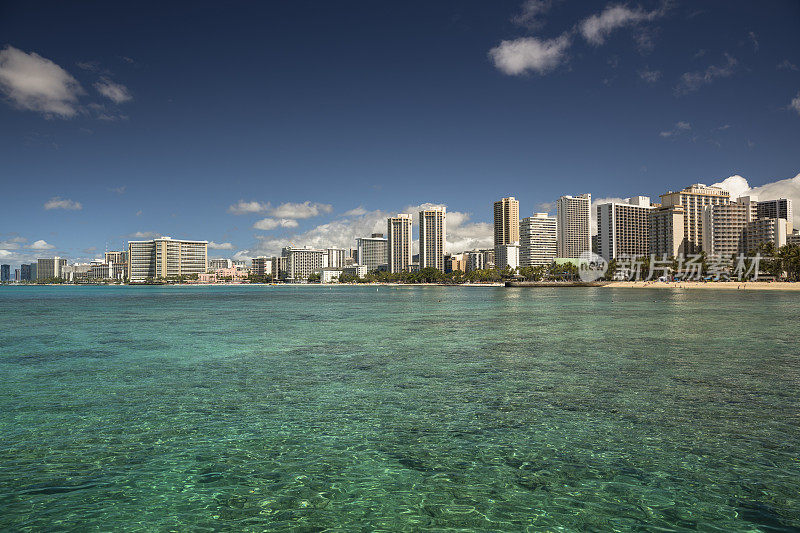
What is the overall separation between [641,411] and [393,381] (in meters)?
9.95

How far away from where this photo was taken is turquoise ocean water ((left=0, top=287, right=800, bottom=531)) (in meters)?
9.80

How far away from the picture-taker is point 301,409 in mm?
17391

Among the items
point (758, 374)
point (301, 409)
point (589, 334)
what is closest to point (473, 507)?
point (301, 409)

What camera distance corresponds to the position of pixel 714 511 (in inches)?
384

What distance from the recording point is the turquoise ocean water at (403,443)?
9.80 metres

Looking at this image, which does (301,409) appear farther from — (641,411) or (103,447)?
(641,411)

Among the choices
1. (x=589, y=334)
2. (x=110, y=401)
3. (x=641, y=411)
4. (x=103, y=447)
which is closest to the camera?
(x=103, y=447)

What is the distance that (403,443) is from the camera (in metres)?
13.8

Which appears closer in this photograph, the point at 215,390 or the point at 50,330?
the point at 215,390

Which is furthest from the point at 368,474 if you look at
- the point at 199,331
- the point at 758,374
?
the point at 199,331

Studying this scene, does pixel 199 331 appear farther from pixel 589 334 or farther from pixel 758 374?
pixel 758 374

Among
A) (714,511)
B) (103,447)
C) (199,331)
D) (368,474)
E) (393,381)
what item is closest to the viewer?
(714,511)

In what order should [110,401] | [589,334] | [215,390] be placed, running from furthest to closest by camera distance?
[589,334], [215,390], [110,401]

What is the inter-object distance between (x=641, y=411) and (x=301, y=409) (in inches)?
454
